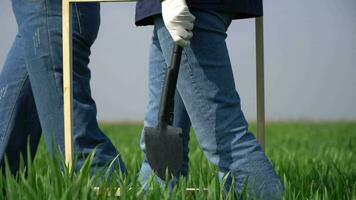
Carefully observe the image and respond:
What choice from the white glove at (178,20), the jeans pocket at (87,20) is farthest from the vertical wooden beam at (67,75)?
the white glove at (178,20)

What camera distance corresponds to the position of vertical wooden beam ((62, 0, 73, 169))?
9.54ft

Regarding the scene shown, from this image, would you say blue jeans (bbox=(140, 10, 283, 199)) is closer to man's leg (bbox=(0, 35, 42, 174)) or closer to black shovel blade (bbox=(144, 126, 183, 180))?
black shovel blade (bbox=(144, 126, 183, 180))

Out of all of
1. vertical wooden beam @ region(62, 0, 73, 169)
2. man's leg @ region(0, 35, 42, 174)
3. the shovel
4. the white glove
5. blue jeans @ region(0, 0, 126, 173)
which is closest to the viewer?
the white glove

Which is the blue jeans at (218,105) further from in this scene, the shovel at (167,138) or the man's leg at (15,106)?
the man's leg at (15,106)

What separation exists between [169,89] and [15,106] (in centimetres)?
91

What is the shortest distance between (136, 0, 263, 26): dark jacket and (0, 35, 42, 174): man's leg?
2.47 feet

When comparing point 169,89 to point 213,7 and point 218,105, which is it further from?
point 213,7

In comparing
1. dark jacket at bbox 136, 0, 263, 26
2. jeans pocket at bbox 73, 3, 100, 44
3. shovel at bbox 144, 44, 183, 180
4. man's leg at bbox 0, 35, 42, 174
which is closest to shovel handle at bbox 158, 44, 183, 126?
shovel at bbox 144, 44, 183, 180

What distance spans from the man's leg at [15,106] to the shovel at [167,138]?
81 centimetres

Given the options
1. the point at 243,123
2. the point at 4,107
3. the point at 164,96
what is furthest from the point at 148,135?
the point at 4,107

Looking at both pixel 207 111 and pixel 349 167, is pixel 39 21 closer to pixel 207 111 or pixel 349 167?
pixel 207 111

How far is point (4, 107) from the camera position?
3412 mm

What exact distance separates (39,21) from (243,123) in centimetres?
87

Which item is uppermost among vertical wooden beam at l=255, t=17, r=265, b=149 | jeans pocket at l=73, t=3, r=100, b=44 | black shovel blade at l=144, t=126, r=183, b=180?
jeans pocket at l=73, t=3, r=100, b=44
